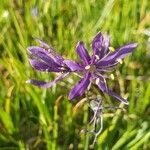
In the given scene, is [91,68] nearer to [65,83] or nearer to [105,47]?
[105,47]

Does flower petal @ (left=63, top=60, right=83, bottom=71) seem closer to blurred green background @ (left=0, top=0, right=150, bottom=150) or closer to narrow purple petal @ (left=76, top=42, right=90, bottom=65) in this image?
narrow purple petal @ (left=76, top=42, right=90, bottom=65)

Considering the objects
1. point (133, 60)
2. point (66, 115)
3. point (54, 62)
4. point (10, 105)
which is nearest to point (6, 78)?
point (10, 105)

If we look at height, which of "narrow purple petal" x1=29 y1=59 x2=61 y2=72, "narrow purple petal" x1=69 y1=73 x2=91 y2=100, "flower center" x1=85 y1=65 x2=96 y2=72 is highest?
"narrow purple petal" x1=29 y1=59 x2=61 y2=72

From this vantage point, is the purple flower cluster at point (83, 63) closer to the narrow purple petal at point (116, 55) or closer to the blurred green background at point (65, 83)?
the narrow purple petal at point (116, 55)

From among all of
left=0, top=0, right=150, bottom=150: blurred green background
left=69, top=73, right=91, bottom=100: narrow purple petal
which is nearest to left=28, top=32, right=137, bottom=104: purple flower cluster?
left=69, top=73, right=91, bottom=100: narrow purple petal

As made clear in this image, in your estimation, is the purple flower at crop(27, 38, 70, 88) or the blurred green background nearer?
the purple flower at crop(27, 38, 70, 88)

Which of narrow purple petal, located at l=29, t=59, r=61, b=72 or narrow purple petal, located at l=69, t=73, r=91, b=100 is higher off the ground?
narrow purple petal, located at l=29, t=59, r=61, b=72

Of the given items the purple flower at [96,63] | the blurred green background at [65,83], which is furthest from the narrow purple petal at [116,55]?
the blurred green background at [65,83]
